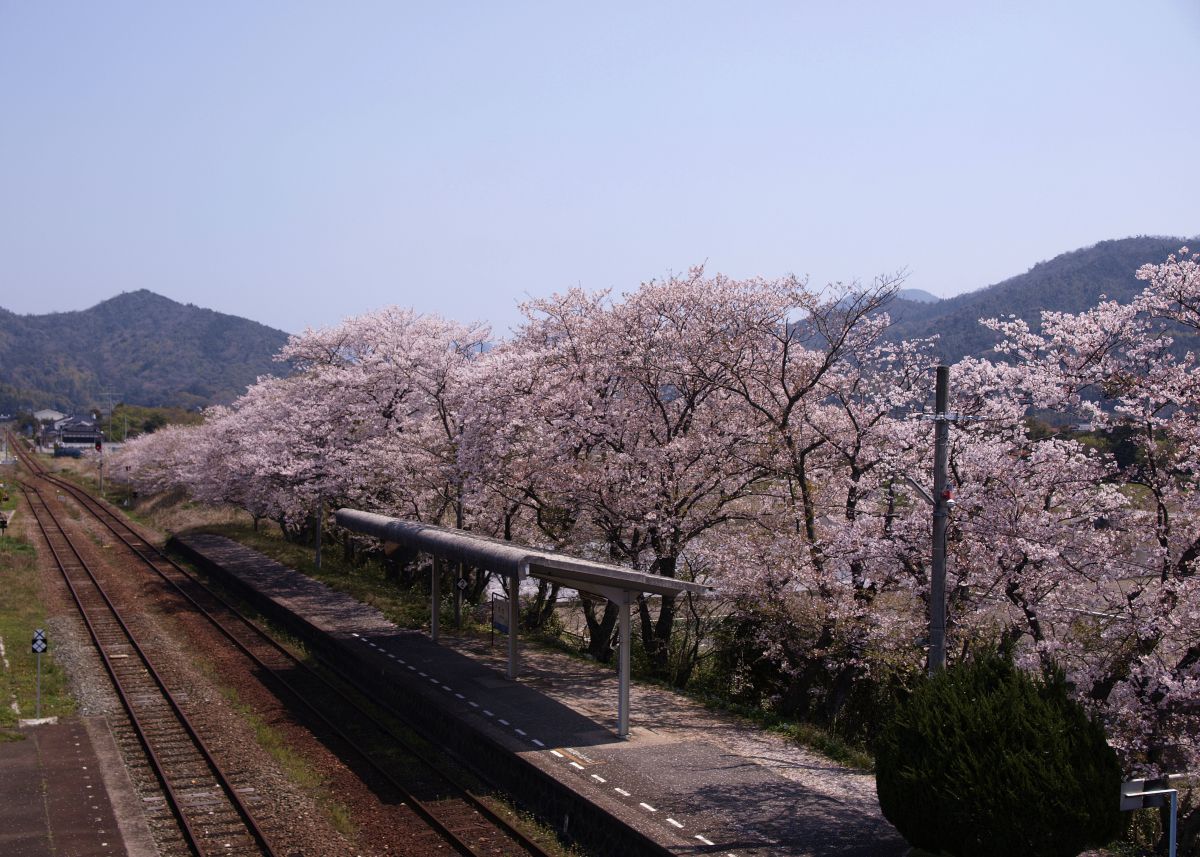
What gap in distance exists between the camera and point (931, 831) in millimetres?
9953

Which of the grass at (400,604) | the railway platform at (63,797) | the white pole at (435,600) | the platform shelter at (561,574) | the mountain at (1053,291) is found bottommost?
the railway platform at (63,797)

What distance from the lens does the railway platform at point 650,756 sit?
37.6 ft

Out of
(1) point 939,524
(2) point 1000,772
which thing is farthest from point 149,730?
(2) point 1000,772

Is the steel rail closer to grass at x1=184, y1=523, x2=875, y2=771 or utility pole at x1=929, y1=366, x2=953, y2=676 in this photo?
grass at x1=184, y1=523, x2=875, y2=771

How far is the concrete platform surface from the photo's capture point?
12.0 meters

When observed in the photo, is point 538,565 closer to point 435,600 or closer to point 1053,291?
point 435,600

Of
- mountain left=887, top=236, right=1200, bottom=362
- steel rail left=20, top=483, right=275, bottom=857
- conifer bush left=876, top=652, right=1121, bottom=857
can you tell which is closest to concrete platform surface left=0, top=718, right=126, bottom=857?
steel rail left=20, top=483, right=275, bottom=857

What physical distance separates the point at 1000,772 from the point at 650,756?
5973 mm

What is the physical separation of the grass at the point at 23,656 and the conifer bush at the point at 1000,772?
14.4 meters

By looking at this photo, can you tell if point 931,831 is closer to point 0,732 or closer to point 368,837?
point 368,837

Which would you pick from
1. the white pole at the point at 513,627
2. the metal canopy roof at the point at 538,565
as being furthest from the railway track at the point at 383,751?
the metal canopy roof at the point at 538,565

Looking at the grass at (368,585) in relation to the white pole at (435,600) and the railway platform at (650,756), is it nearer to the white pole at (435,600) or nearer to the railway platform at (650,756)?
the railway platform at (650,756)

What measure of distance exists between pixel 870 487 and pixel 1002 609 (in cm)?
393

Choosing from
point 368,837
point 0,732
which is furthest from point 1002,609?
point 0,732
